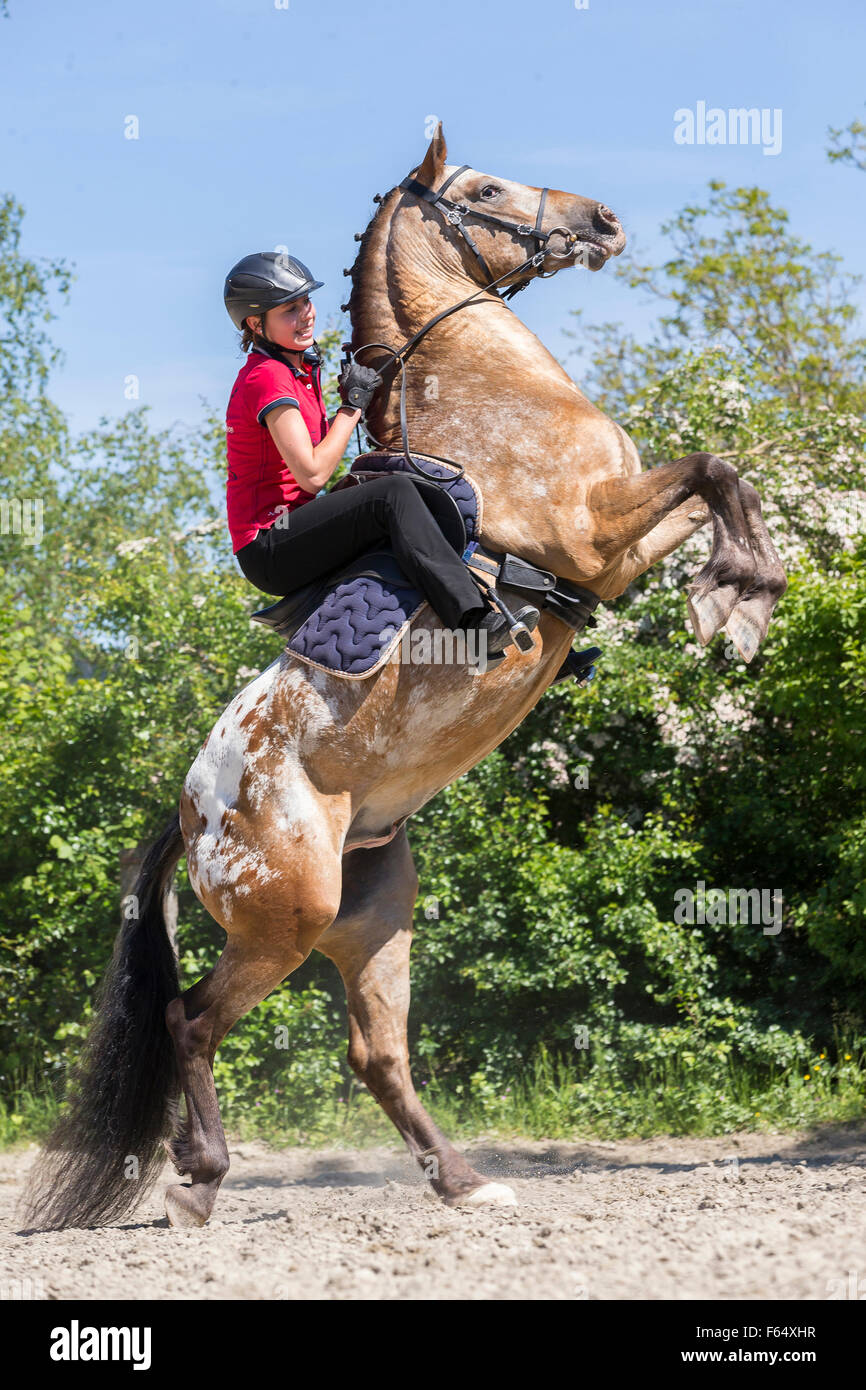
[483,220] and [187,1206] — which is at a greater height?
[483,220]

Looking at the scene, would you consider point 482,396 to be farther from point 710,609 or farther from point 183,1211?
point 183,1211

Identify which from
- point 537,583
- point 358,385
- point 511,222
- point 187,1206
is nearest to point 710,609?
point 537,583

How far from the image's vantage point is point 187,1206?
4.35m

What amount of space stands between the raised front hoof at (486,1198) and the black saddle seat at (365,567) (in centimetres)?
208

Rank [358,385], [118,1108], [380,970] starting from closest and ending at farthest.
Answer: [358,385] < [118,1108] < [380,970]

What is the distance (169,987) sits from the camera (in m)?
4.83

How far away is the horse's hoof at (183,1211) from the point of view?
4.34 metres

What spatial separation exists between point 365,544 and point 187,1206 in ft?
7.64

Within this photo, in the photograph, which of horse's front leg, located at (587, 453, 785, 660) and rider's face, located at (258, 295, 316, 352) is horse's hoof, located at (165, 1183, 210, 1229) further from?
rider's face, located at (258, 295, 316, 352)

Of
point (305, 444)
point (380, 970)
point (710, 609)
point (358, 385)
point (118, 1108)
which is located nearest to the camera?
point (710, 609)

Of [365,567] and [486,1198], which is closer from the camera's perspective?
[365,567]

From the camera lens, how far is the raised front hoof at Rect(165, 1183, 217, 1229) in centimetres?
434

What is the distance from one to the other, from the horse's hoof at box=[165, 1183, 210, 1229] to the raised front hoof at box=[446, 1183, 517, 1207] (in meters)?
0.88

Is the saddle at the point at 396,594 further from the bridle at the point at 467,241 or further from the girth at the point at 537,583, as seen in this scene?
the bridle at the point at 467,241
